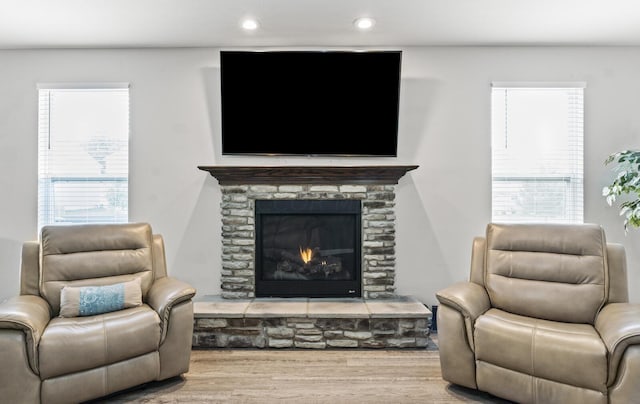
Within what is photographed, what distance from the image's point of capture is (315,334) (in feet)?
10.6

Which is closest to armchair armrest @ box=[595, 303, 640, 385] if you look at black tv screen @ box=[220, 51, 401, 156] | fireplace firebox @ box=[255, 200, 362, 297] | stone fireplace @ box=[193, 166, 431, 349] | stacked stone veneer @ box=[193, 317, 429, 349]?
stacked stone veneer @ box=[193, 317, 429, 349]

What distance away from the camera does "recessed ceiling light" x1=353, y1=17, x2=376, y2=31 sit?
126 inches

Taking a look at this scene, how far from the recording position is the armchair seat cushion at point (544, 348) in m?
2.07

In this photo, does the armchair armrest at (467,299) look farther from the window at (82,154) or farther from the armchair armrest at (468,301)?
the window at (82,154)

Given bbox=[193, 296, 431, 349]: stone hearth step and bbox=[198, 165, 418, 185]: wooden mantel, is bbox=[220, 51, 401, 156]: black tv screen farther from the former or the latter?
bbox=[193, 296, 431, 349]: stone hearth step

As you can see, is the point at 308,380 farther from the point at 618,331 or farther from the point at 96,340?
the point at 618,331

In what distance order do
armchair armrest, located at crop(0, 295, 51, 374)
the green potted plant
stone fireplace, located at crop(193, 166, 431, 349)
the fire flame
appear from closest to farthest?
armchair armrest, located at crop(0, 295, 51, 374) → the green potted plant → stone fireplace, located at crop(193, 166, 431, 349) → the fire flame

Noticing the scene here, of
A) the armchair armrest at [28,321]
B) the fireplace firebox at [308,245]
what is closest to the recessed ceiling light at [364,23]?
the fireplace firebox at [308,245]

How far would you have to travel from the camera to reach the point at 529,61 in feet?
12.4

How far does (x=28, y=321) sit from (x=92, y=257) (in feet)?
2.36

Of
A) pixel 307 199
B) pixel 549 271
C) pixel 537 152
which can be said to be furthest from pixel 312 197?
pixel 537 152

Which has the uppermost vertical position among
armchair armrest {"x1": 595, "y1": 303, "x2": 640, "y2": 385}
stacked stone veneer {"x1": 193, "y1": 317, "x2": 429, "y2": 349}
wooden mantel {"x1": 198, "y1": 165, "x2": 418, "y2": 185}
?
wooden mantel {"x1": 198, "y1": 165, "x2": 418, "y2": 185}

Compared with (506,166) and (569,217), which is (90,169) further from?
(569,217)

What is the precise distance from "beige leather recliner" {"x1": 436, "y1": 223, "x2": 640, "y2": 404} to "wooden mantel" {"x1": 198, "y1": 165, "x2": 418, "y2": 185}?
41.0 inches
